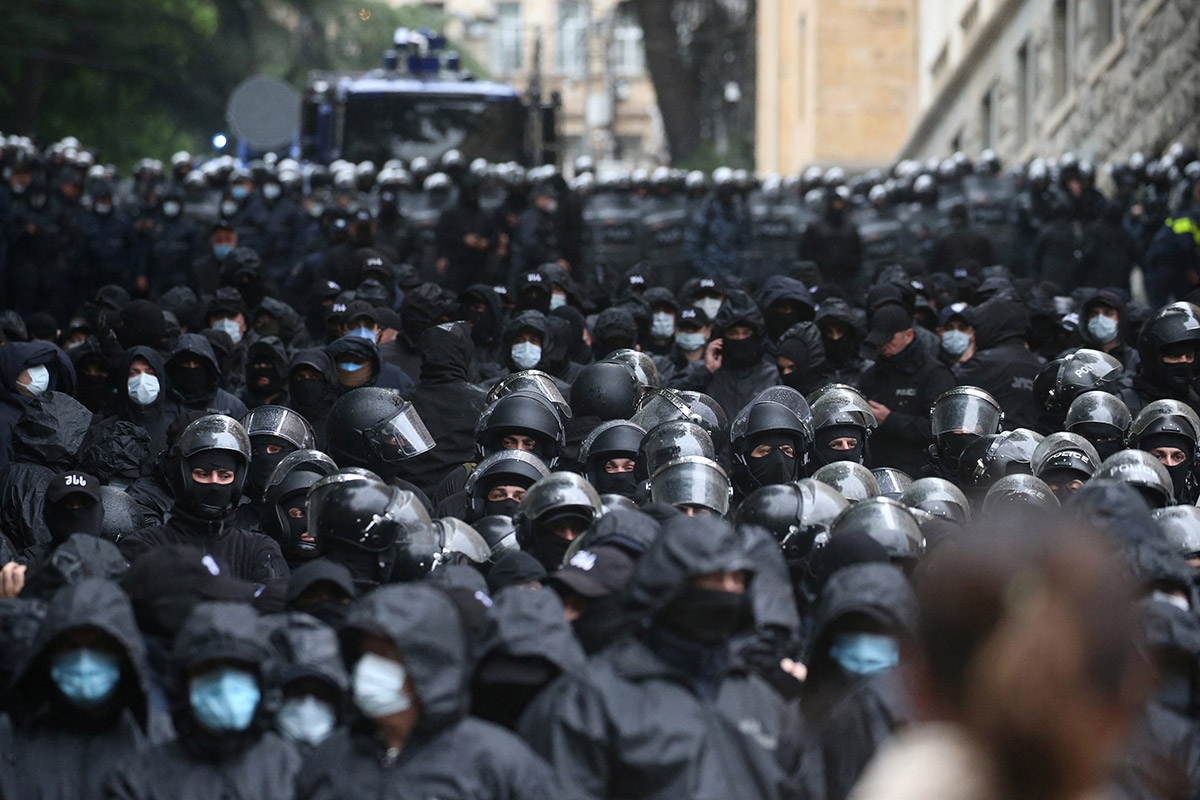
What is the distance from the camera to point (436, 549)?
761cm

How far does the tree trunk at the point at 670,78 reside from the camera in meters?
38.9

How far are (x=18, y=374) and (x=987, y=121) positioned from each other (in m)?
23.9

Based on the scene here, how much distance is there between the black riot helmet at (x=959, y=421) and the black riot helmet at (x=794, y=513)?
2.27m

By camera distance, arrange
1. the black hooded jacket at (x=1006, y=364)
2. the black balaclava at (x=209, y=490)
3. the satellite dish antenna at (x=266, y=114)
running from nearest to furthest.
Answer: the black balaclava at (x=209, y=490) < the black hooded jacket at (x=1006, y=364) < the satellite dish antenna at (x=266, y=114)

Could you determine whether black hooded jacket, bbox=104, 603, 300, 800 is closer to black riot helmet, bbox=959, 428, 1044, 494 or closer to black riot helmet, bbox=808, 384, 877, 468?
black riot helmet, bbox=959, 428, 1044, 494

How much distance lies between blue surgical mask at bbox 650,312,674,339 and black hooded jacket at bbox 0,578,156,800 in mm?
8205

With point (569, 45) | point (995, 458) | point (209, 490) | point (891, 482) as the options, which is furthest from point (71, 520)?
point (569, 45)

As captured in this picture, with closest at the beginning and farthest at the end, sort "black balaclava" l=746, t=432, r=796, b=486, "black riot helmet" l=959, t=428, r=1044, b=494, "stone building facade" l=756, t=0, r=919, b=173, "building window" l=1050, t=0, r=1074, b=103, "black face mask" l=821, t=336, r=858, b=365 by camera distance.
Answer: "black balaclava" l=746, t=432, r=796, b=486 < "black riot helmet" l=959, t=428, r=1044, b=494 < "black face mask" l=821, t=336, r=858, b=365 < "building window" l=1050, t=0, r=1074, b=103 < "stone building facade" l=756, t=0, r=919, b=173

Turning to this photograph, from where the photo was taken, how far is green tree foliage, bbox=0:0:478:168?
3528 cm

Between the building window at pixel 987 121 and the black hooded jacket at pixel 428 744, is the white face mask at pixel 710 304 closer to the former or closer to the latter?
the black hooded jacket at pixel 428 744

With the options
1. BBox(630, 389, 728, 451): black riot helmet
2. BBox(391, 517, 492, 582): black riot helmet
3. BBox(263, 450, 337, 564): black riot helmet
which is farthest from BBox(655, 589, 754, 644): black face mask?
BBox(630, 389, 728, 451): black riot helmet

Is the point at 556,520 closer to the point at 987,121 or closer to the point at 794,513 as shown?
the point at 794,513

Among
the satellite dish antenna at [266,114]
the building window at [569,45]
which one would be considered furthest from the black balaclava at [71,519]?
the building window at [569,45]

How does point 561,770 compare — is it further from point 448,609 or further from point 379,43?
point 379,43
